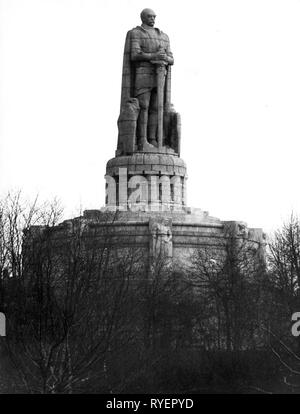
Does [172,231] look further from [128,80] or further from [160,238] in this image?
[128,80]

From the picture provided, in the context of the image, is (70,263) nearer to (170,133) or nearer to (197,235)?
(197,235)

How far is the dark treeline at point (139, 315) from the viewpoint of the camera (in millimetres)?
51062

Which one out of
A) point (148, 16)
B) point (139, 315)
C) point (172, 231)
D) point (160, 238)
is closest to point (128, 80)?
point (148, 16)

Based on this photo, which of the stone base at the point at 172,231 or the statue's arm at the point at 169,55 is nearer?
the stone base at the point at 172,231

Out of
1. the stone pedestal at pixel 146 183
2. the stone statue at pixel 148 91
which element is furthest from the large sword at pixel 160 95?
the stone pedestal at pixel 146 183

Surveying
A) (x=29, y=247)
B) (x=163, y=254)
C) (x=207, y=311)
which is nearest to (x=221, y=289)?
(x=207, y=311)

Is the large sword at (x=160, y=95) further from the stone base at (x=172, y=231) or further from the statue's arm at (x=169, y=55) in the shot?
the stone base at (x=172, y=231)

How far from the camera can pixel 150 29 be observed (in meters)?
84.1

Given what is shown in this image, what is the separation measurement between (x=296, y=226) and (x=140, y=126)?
12.4 meters

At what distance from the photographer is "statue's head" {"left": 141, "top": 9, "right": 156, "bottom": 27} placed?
83688mm

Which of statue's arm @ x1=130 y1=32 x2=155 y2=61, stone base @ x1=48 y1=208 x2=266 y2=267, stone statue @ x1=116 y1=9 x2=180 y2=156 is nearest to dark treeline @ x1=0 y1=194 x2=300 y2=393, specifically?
stone base @ x1=48 y1=208 x2=266 y2=267

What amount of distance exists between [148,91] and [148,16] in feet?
11.0

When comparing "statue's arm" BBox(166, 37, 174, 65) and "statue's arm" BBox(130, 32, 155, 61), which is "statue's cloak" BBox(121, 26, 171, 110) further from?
"statue's arm" BBox(166, 37, 174, 65)

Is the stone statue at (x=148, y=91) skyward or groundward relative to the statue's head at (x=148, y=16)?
groundward
